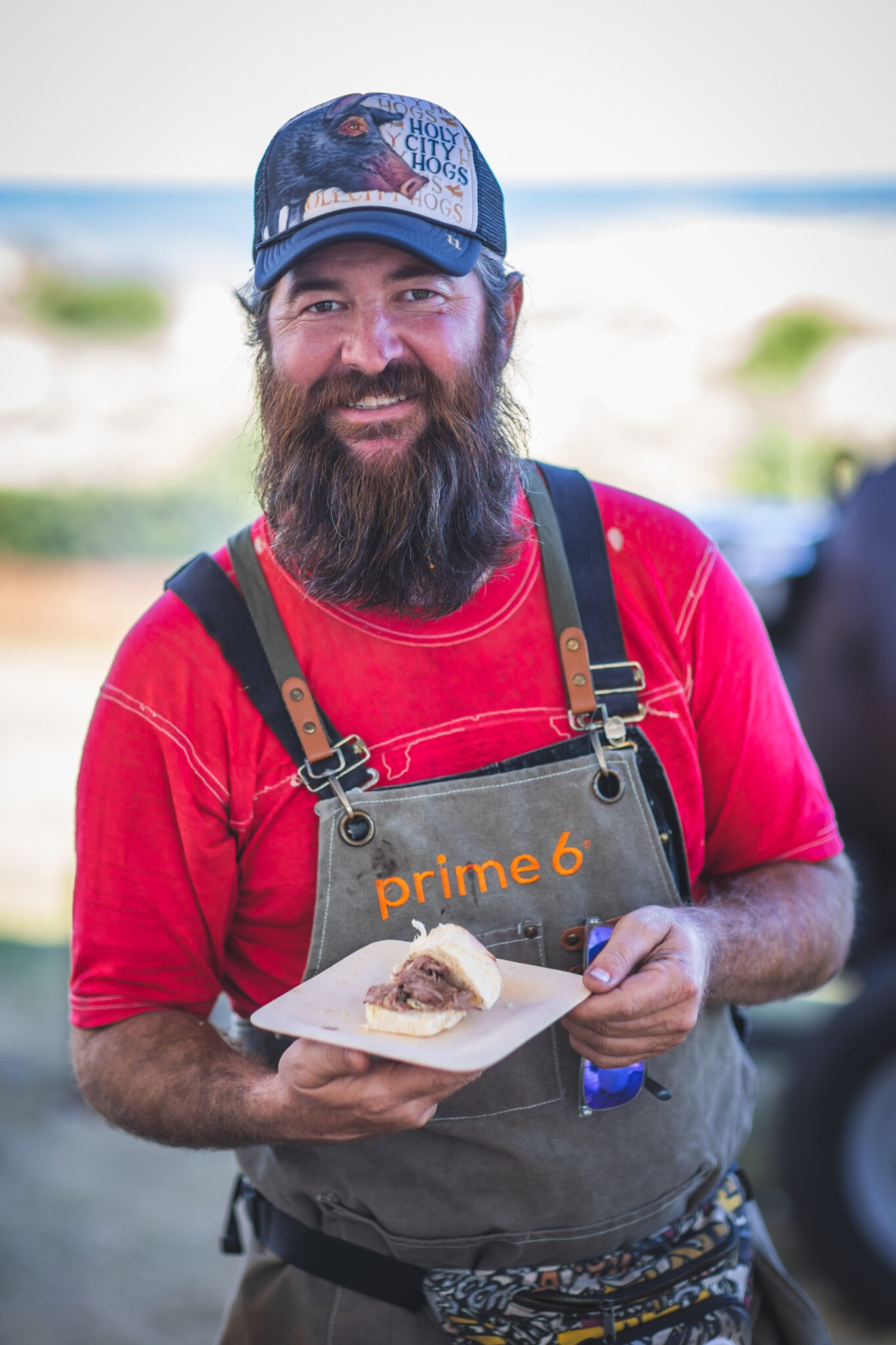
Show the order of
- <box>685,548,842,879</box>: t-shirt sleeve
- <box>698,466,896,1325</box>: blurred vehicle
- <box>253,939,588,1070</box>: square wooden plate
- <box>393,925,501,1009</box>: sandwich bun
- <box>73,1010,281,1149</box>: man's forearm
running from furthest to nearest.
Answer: <box>698,466,896,1325</box>: blurred vehicle
<box>685,548,842,879</box>: t-shirt sleeve
<box>73,1010,281,1149</box>: man's forearm
<box>393,925,501,1009</box>: sandwich bun
<box>253,939,588,1070</box>: square wooden plate

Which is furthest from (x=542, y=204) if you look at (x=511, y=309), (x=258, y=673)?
(x=258, y=673)

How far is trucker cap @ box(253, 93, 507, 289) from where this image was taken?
4.76 feet

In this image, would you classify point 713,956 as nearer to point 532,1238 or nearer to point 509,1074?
point 509,1074

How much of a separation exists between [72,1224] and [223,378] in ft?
27.1

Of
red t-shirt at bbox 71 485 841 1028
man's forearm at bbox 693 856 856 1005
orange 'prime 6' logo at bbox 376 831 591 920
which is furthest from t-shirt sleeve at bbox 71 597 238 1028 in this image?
man's forearm at bbox 693 856 856 1005

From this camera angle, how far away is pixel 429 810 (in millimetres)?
1448

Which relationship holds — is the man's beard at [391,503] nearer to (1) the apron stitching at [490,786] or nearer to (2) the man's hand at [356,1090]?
(1) the apron stitching at [490,786]

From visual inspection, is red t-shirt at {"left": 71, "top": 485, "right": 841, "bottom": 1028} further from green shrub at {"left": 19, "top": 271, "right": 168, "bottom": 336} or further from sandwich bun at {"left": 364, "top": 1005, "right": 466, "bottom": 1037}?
green shrub at {"left": 19, "top": 271, "right": 168, "bottom": 336}

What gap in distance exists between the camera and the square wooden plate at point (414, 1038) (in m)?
1.12

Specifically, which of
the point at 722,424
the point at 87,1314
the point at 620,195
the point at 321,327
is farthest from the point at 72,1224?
the point at 722,424

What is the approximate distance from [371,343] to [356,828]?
68cm

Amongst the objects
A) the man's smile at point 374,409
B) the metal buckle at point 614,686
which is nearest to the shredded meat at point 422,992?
the metal buckle at point 614,686

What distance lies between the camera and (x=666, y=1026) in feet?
4.31

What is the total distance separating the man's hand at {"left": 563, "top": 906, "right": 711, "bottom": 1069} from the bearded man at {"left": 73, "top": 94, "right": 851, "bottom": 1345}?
0.01m
